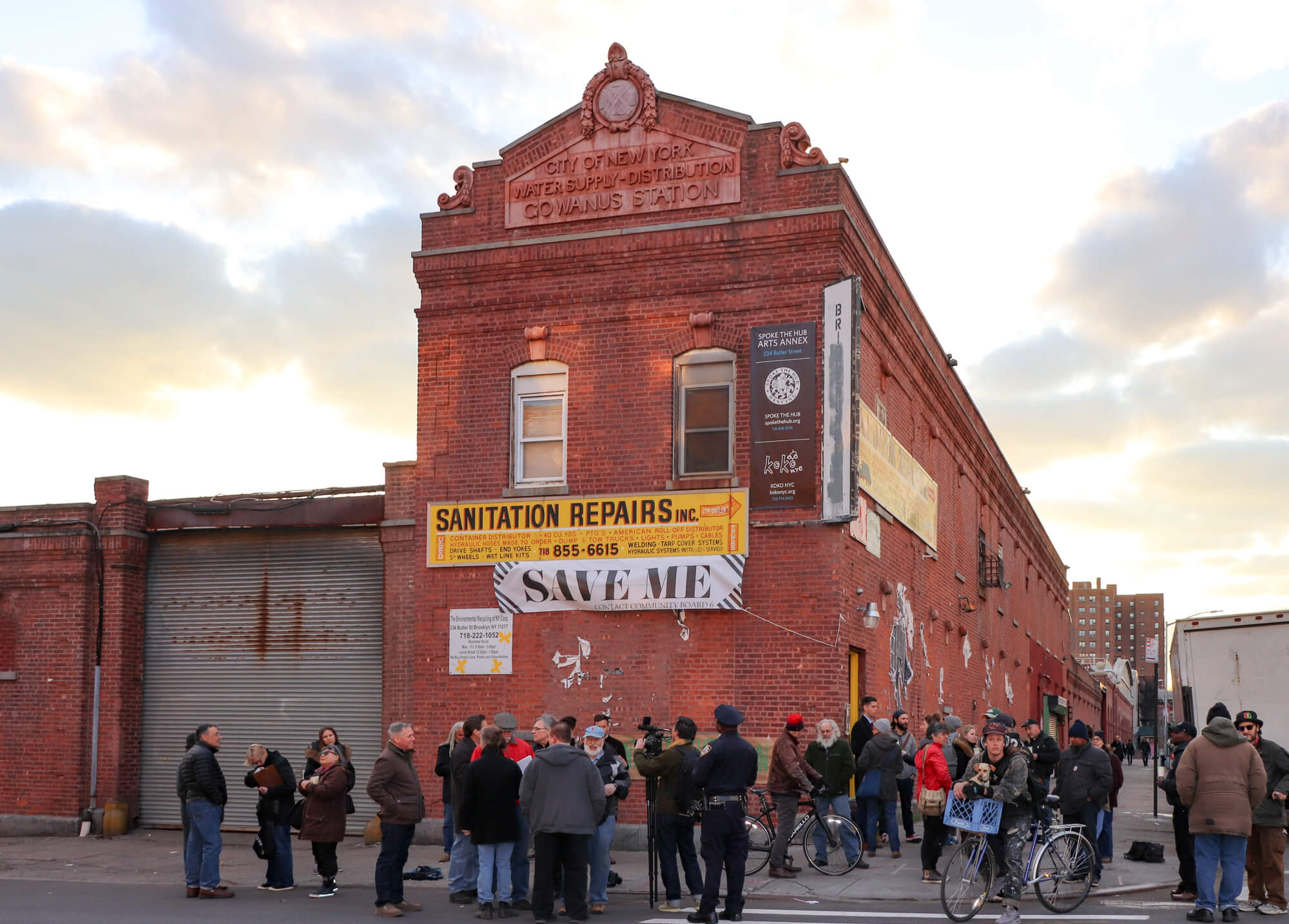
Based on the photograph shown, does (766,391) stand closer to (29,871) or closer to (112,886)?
(112,886)

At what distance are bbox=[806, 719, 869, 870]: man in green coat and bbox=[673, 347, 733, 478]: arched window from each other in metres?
4.20

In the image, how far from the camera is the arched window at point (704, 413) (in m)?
18.5

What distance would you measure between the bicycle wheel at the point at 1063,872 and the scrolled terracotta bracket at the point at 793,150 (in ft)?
32.1

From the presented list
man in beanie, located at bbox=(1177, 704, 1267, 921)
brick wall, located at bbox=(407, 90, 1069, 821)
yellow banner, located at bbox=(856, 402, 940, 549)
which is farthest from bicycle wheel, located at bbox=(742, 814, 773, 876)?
yellow banner, located at bbox=(856, 402, 940, 549)

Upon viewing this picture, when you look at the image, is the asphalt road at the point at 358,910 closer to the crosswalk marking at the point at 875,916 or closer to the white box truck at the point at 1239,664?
the crosswalk marking at the point at 875,916

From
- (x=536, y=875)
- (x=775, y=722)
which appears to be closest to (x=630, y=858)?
(x=775, y=722)

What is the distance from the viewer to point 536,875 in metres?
12.1

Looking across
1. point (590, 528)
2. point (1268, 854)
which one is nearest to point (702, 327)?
point (590, 528)

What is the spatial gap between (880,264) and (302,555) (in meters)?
10.0

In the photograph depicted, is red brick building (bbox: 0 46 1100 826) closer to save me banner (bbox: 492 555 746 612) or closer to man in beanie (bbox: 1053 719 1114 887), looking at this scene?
save me banner (bbox: 492 555 746 612)

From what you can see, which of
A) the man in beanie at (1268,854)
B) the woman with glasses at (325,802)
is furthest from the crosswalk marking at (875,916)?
the woman with glasses at (325,802)

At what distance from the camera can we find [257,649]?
21.3 meters

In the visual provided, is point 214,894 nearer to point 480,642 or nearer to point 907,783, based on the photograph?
point 480,642

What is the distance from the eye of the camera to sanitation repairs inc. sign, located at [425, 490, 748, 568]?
18.0 metres
